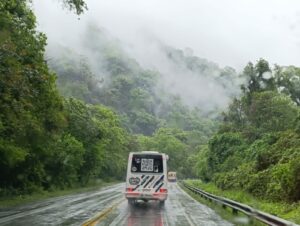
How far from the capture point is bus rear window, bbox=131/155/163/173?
92.7 ft

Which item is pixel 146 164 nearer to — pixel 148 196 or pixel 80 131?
pixel 148 196

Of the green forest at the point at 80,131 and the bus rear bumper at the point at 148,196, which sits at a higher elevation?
the green forest at the point at 80,131

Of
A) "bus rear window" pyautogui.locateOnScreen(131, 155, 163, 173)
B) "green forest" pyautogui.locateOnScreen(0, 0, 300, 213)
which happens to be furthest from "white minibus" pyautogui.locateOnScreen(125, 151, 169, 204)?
"green forest" pyautogui.locateOnScreen(0, 0, 300, 213)

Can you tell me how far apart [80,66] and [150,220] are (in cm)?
16947

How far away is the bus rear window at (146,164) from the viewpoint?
28250mm

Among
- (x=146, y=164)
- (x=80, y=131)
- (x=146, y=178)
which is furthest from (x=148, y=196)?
(x=80, y=131)

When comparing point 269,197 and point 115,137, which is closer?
point 269,197

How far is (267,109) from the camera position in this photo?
62.0 metres

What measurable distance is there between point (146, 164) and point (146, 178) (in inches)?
30.7

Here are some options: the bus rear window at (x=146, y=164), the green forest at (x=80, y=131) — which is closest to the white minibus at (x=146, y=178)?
the bus rear window at (x=146, y=164)

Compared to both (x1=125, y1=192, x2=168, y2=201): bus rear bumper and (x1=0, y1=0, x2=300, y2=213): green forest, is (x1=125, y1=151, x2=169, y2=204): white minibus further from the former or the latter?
(x1=0, y1=0, x2=300, y2=213): green forest

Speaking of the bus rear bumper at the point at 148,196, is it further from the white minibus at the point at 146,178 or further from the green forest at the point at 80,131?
the green forest at the point at 80,131

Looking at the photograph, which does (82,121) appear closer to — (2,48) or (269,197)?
(269,197)

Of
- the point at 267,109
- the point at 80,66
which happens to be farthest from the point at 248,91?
the point at 80,66
